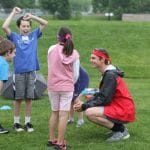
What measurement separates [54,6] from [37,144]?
194 feet

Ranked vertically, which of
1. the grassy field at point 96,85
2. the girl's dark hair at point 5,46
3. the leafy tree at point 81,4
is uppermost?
the girl's dark hair at point 5,46

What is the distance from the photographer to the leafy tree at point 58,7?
62434 millimetres

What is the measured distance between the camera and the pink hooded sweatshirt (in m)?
6.42

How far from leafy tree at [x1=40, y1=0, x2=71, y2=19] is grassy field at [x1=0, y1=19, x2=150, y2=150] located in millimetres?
35519

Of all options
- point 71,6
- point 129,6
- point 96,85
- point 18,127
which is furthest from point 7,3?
point 18,127

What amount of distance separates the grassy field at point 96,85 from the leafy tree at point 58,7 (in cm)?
3552

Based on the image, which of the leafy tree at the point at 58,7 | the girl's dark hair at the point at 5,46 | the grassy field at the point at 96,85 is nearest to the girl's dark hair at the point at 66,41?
the girl's dark hair at the point at 5,46

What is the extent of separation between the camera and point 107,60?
6844 millimetres

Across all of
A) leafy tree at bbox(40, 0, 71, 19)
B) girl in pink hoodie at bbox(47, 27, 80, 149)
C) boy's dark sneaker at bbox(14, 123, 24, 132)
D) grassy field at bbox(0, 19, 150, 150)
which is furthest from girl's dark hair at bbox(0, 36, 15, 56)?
leafy tree at bbox(40, 0, 71, 19)

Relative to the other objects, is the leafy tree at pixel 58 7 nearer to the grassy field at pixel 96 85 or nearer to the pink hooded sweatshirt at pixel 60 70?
the grassy field at pixel 96 85

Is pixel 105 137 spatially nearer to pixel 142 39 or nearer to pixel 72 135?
pixel 72 135

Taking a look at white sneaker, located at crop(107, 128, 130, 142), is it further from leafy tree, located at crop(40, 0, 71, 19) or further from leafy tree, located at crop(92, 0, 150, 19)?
leafy tree, located at crop(92, 0, 150, 19)

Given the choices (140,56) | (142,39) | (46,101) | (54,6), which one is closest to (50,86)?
(46,101)

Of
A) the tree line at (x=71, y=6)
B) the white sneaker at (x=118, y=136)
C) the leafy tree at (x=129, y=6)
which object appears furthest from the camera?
the leafy tree at (x=129, y=6)
